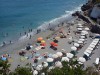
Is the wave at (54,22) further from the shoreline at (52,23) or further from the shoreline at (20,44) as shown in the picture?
the shoreline at (20,44)

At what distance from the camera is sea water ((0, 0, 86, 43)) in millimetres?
63747

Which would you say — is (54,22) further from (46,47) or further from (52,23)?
(46,47)

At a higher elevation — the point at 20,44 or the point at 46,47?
the point at 46,47

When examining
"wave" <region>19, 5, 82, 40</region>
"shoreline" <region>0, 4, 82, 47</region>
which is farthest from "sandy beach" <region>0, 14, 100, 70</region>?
"wave" <region>19, 5, 82, 40</region>

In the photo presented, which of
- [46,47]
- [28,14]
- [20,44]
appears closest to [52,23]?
[28,14]

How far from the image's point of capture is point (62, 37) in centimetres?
5706

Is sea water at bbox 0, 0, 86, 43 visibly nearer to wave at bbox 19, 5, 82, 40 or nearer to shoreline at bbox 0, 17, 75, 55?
wave at bbox 19, 5, 82, 40

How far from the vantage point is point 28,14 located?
73.5 meters

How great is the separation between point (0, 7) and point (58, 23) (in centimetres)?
2042

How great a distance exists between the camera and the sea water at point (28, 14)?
209ft

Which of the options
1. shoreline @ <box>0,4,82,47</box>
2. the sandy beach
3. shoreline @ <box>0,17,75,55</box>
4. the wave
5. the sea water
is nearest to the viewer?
the sandy beach

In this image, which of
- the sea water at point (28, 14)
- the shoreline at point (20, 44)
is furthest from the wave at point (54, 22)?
the shoreline at point (20, 44)

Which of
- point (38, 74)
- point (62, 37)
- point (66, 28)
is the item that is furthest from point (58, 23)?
point (38, 74)

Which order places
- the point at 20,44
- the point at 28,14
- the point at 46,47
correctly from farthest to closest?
the point at 28,14, the point at 20,44, the point at 46,47
